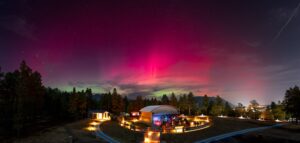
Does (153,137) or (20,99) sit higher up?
(20,99)

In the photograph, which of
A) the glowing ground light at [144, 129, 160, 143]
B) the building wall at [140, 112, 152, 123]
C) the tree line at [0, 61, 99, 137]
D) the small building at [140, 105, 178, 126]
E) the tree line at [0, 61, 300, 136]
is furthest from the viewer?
the building wall at [140, 112, 152, 123]

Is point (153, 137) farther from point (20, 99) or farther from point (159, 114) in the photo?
point (20, 99)

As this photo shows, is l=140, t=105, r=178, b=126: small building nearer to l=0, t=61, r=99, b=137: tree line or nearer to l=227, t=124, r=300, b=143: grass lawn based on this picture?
l=227, t=124, r=300, b=143: grass lawn

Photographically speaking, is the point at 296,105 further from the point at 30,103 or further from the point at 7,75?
the point at 7,75

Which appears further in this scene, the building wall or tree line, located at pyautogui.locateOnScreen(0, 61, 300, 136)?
the building wall

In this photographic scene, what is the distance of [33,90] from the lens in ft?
154

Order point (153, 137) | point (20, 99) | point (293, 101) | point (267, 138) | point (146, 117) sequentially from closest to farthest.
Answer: point (153, 137) → point (267, 138) → point (20, 99) → point (293, 101) → point (146, 117)

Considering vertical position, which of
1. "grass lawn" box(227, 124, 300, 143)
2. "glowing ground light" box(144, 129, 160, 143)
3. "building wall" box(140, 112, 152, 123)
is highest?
"glowing ground light" box(144, 129, 160, 143)

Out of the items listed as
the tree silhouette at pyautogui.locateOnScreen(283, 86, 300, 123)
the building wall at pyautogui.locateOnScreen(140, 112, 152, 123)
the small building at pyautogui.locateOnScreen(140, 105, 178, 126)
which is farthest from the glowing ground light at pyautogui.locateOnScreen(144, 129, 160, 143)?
the tree silhouette at pyautogui.locateOnScreen(283, 86, 300, 123)

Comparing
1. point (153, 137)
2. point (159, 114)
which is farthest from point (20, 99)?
point (153, 137)

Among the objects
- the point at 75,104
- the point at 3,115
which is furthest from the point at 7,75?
the point at 75,104

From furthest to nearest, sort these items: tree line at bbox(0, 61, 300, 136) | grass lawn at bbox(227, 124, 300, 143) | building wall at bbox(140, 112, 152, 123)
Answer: building wall at bbox(140, 112, 152, 123)
tree line at bbox(0, 61, 300, 136)
grass lawn at bbox(227, 124, 300, 143)

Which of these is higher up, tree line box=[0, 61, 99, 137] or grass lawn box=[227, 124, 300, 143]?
tree line box=[0, 61, 99, 137]

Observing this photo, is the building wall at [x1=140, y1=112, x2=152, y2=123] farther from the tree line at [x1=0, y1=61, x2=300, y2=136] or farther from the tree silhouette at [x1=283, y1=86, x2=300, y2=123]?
the tree silhouette at [x1=283, y1=86, x2=300, y2=123]
